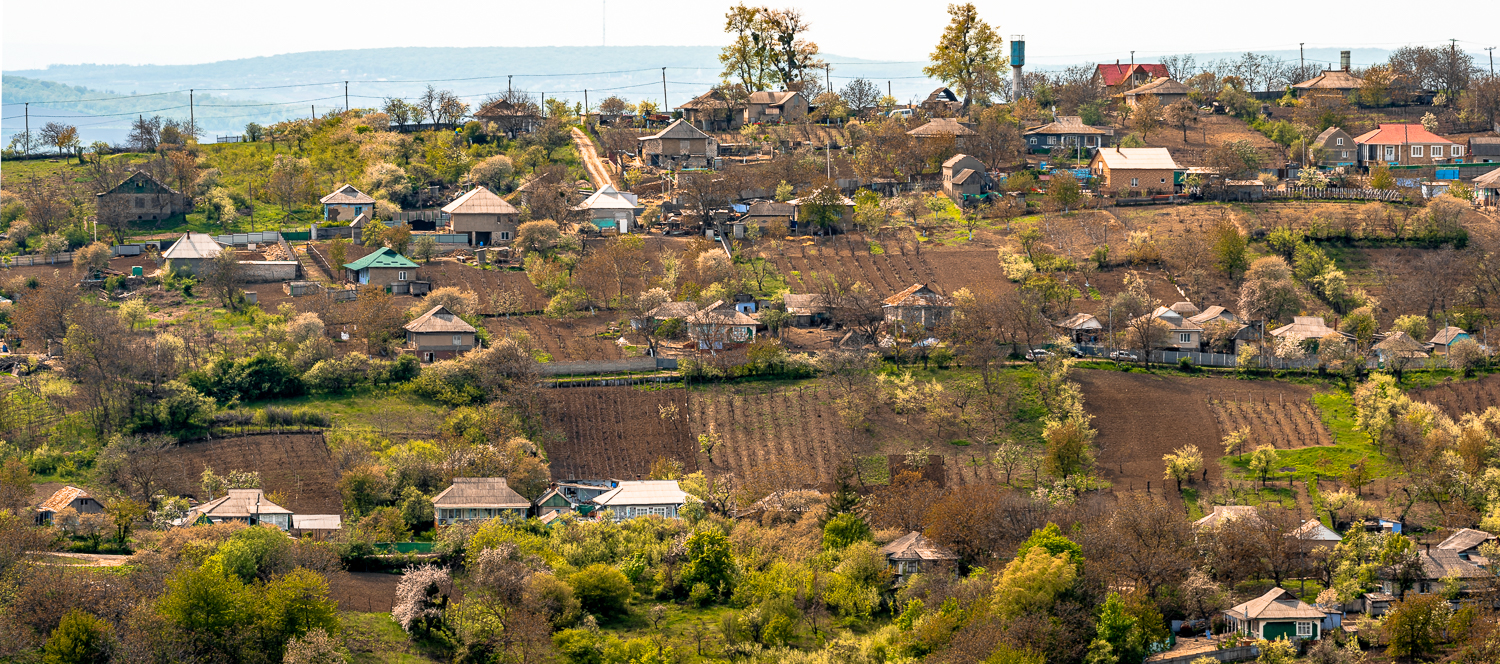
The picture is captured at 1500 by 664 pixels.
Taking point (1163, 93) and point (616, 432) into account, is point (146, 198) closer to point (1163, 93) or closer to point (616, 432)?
point (616, 432)

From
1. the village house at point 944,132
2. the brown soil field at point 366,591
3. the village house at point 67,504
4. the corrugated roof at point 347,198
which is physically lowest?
the brown soil field at point 366,591

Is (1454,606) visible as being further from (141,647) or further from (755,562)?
(141,647)

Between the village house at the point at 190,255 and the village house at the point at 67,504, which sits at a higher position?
the village house at the point at 190,255

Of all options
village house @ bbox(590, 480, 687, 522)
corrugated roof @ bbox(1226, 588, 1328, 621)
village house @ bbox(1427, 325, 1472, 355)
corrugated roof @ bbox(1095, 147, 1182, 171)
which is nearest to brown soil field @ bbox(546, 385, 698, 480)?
village house @ bbox(590, 480, 687, 522)

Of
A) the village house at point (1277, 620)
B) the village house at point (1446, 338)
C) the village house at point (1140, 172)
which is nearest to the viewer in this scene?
the village house at point (1277, 620)

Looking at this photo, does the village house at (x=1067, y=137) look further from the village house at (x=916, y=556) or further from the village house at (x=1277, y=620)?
the village house at (x=1277, y=620)

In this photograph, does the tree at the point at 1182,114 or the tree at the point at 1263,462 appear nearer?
the tree at the point at 1263,462

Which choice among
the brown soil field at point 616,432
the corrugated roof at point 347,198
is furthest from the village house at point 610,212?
the brown soil field at point 616,432
